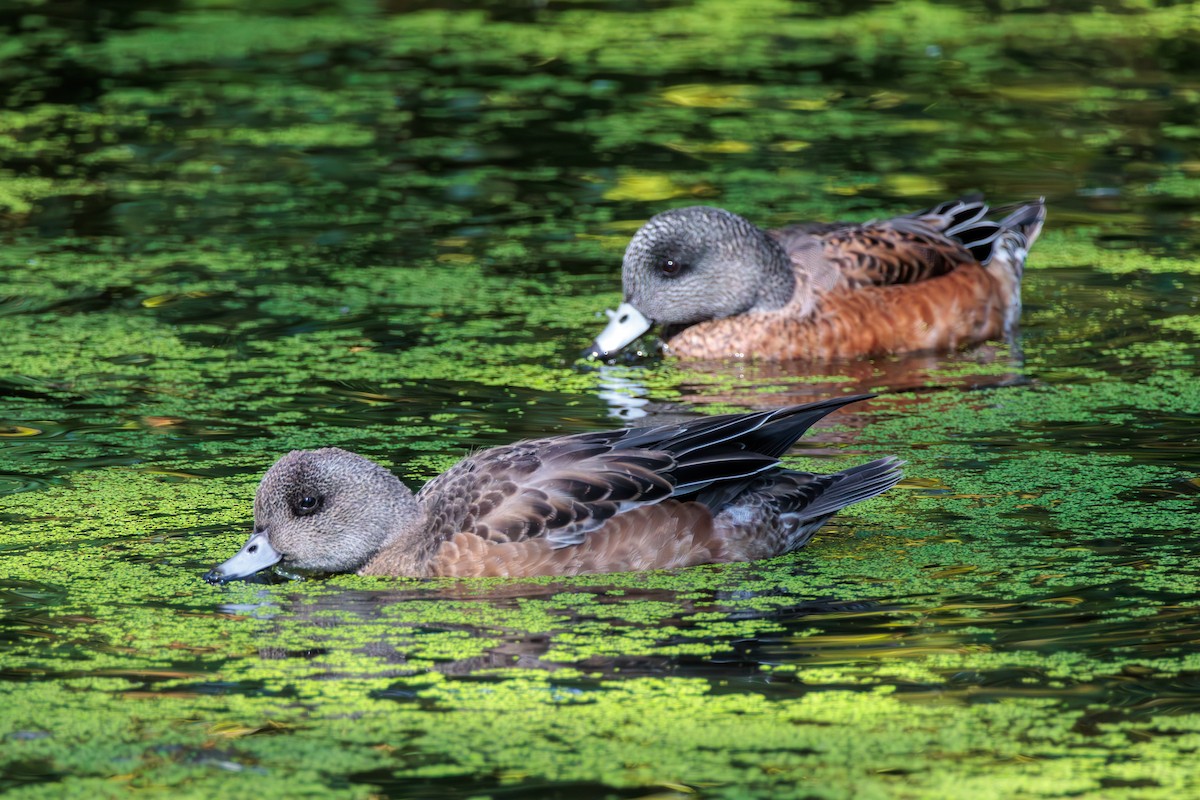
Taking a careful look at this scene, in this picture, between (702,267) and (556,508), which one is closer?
(556,508)

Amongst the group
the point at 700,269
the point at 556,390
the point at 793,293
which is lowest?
the point at 556,390

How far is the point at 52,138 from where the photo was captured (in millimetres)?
14055

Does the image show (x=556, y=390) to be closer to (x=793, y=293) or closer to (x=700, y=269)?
(x=700, y=269)

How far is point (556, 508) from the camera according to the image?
22.0 feet

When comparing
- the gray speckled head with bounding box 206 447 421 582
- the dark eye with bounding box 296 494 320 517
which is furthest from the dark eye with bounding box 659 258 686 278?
the dark eye with bounding box 296 494 320 517

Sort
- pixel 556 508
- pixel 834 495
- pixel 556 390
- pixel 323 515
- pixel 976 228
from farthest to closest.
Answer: pixel 976 228 < pixel 556 390 < pixel 834 495 < pixel 323 515 < pixel 556 508

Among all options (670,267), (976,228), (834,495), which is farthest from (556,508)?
(976,228)

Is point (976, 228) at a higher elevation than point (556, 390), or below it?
higher

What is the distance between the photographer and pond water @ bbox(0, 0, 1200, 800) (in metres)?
5.45

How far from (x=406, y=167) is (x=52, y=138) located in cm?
267

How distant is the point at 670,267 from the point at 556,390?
136 cm

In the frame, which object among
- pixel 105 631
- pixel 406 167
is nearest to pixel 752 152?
pixel 406 167

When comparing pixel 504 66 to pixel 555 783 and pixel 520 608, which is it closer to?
pixel 520 608

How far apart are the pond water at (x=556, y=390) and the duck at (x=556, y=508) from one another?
110 millimetres
